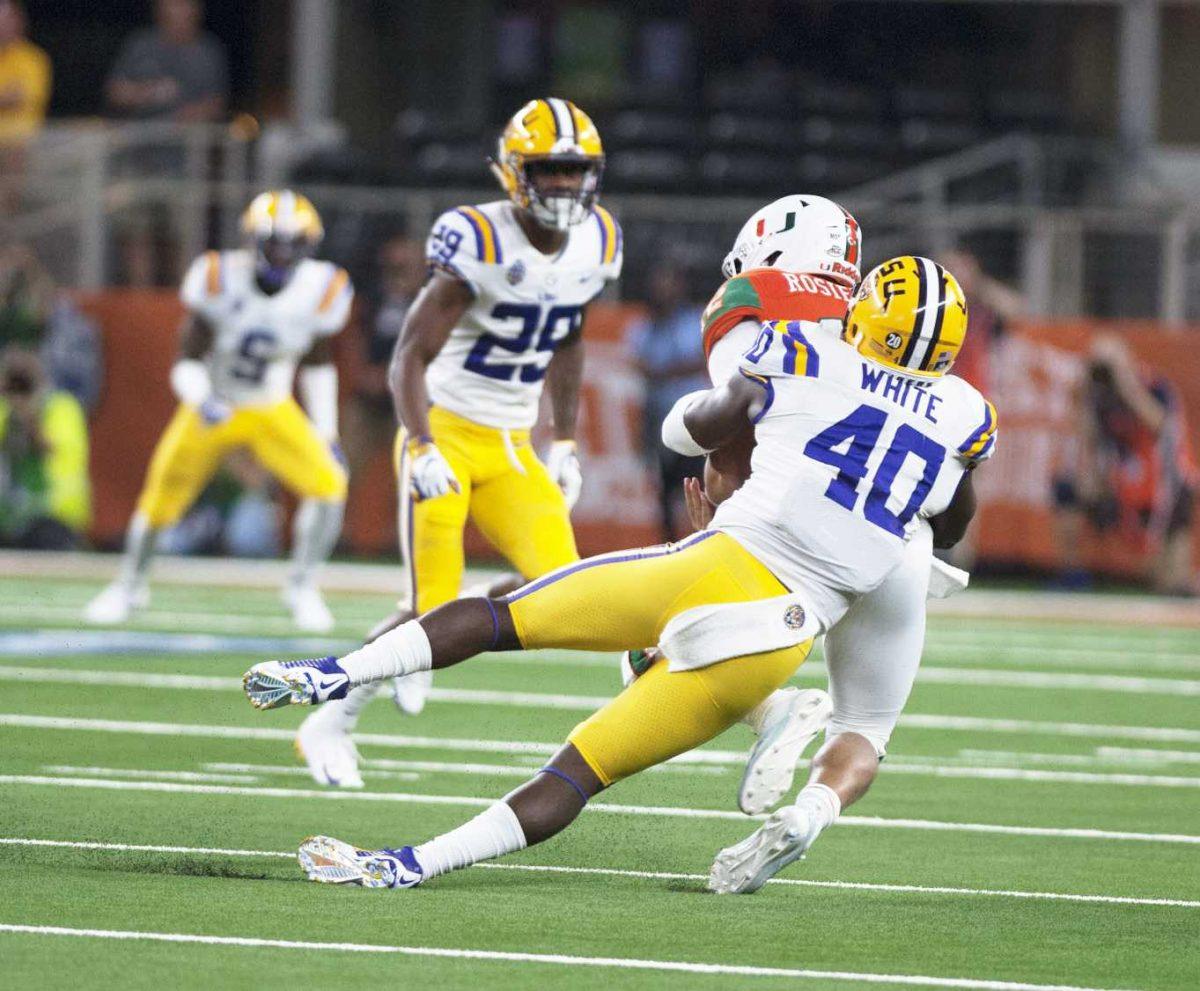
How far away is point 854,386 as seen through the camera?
4992mm

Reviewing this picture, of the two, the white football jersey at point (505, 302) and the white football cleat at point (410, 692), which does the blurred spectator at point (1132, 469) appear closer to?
the white football jersey at point (505, 302)

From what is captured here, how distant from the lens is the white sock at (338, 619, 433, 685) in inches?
196

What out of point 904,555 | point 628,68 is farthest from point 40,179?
point 904,555

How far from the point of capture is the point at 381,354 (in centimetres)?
1484

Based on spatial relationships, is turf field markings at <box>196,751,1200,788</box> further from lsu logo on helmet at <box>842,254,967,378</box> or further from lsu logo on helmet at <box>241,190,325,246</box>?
lsu logo on helmet at <box>241,190,325,246</box>

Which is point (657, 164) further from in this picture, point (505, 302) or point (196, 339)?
point (505, 302)

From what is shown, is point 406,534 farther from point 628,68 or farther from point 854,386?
point 628,68

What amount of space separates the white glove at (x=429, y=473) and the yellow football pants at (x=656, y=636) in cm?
169

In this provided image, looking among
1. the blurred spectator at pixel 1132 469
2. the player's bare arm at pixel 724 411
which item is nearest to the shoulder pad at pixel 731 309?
the player's bare arm at pixel 724 411

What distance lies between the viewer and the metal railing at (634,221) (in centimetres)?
1515

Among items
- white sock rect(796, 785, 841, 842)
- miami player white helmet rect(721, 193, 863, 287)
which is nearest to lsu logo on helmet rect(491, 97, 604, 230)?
miami player white helmet rect(721, 193, 863, 287)

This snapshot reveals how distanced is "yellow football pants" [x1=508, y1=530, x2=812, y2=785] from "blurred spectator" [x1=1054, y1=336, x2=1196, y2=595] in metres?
9.47

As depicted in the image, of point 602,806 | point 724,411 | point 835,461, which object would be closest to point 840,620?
point 835,461

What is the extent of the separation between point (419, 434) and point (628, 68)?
12868 mm
